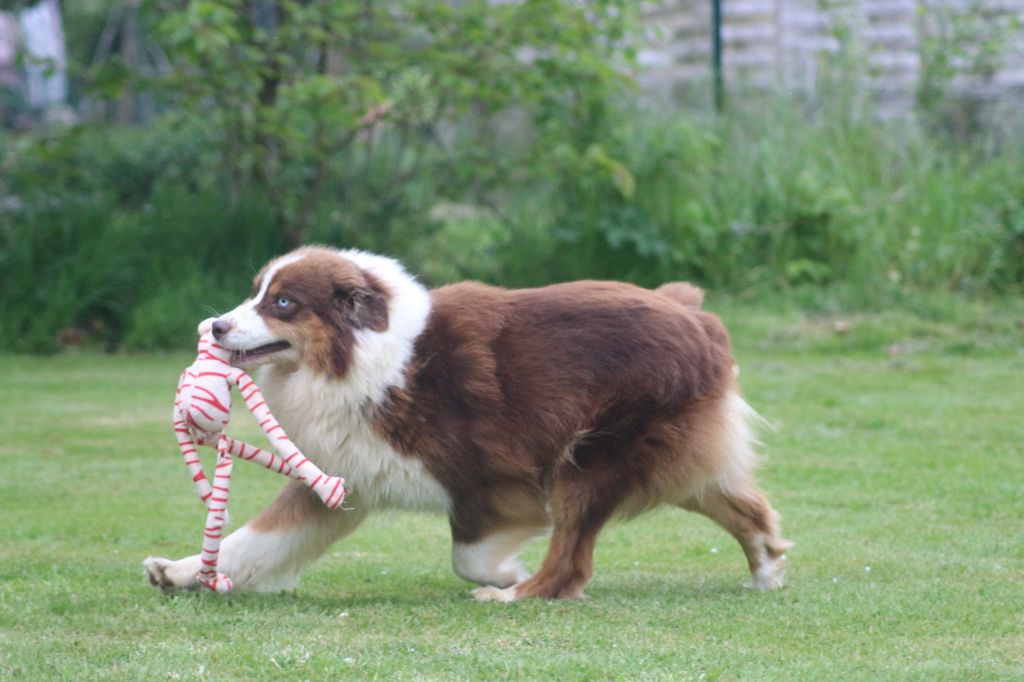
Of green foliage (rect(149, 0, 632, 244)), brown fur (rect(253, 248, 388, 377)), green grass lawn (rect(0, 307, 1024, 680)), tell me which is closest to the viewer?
green grass lawn (rect(0, 307, 1024, 680))

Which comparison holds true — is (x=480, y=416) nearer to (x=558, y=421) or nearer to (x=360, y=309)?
(x=558, y=421)

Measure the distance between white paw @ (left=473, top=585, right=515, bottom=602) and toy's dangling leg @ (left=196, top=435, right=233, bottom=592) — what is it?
91 centimetres

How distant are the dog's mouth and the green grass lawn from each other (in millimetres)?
836

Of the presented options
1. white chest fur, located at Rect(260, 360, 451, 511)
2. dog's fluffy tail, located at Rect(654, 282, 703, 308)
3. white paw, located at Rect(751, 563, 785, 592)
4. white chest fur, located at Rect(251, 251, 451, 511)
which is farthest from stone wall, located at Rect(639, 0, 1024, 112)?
white chest fur, located at Rect(260, 360, 451, 511)

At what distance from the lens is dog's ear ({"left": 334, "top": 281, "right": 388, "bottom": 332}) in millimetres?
5148

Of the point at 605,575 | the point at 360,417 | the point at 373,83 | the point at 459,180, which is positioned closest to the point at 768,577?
the point at 605,575

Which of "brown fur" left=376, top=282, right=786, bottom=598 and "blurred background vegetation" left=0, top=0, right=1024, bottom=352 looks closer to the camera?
"brown fur" left=376, top=282, right=786, bottom=598

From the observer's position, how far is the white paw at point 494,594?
5.23 metres

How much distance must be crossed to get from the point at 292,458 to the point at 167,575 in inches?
27.3

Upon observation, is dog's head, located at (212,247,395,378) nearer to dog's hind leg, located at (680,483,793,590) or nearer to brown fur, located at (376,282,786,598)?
brown fur, located at (376,282,786,598)

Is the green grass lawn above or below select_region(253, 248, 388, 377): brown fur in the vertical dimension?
below

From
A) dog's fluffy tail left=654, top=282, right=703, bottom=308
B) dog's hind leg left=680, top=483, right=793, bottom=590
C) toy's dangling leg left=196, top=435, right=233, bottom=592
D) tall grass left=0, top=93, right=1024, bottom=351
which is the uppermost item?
dog's fluffy tail left=654, top=282, right=703, bottom=308

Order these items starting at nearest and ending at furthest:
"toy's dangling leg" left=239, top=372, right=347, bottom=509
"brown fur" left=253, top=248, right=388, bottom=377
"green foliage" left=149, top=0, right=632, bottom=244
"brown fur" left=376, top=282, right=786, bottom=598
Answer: "toy's dangling leg" left=239, top=372, right=347, bottom=509
"brown fur" left=253, top=248, right=388, bottom=377
"brown fur" left=376, top=282, right=786, bottom=598
"green foliage" left=149, top=0, right=632, bottom=244

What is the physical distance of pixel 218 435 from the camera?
5059 mm
